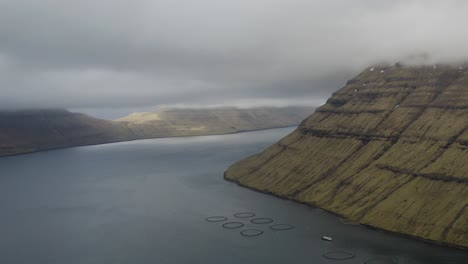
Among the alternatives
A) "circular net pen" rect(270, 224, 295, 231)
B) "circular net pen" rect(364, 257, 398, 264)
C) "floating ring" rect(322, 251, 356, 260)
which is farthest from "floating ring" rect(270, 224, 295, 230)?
"circular net pen" rect(364, 257, 398, 264)

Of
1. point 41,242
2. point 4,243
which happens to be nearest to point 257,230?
point 41,242

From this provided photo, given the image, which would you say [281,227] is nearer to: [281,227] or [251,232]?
[281,227]

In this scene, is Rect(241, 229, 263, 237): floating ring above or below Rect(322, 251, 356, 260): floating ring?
below

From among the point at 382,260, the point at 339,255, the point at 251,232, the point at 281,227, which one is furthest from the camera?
the point at 281,227

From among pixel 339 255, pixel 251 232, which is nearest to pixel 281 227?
pixel 251 232

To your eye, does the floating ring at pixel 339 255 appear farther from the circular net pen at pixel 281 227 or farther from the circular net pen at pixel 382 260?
the circular net pen at pixel 281 227

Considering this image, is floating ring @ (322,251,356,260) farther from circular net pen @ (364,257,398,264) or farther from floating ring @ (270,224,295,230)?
floating ring @ (270,224,295,230)

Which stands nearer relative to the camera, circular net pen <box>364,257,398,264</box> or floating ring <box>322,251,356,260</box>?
circular net pen <box>364,257,398,264</box>

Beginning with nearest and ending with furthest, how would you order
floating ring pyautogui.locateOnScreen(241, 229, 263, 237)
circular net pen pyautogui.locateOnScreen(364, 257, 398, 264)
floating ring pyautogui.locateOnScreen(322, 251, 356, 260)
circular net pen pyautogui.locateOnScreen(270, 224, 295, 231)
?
circular net pen pyautogui.locateOnScreen(364, 257, 398, 264), floating ring pyautogui.locateOnScreen(322, 251, 356, 260), floating ring pyautogui.locateOnScreen(241, 229, 263, 237), circular net pen pyautogui.locateOnScreen(270, 224, 295, 231)

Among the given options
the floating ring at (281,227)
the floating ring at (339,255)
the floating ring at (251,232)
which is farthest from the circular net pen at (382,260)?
the floating ring at (251,232)
